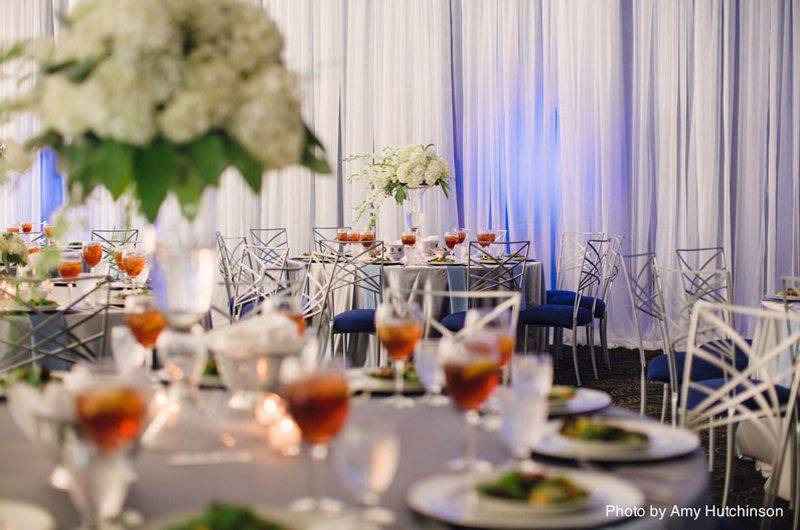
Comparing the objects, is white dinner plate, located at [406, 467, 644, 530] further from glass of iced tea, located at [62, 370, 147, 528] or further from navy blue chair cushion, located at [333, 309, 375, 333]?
navy blue chair cushion, located at [333, 309, 375, 333]

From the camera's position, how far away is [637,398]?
17.9ft

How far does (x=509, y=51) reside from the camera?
25.7ft

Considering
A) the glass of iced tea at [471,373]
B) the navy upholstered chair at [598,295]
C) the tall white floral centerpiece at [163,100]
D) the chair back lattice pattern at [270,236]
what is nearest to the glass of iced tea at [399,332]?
the glass of iced tea at [471,373]

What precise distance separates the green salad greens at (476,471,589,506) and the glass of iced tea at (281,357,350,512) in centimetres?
20

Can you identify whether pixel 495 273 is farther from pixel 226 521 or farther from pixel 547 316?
pixel 226 521

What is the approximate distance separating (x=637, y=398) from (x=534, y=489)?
4.48 m

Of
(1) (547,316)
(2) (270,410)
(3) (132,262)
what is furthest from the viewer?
(1) (547,316)

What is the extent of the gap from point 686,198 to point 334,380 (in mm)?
6376

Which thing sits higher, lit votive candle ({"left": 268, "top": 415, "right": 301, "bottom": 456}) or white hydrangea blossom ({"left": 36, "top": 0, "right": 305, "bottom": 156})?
white hydrangea blossom ({"left": 36, "top": 0, "right": 305, "bottom": 156})

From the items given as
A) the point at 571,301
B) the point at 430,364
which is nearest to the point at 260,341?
the point at 430,364

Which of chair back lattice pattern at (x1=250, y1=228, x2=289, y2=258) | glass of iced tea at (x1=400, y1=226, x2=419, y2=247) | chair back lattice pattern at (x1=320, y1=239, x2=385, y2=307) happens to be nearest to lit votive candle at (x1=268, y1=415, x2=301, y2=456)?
chair back lattice pattern at (x1=320, y1=239, x2=385, y2=307)

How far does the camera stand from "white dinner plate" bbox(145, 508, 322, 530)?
42.1 inches

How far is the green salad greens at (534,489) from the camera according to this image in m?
1.16

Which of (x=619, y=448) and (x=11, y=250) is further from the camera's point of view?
(x=11, y=250)
